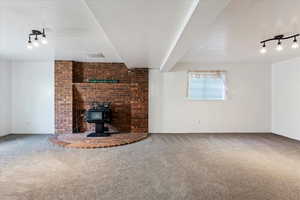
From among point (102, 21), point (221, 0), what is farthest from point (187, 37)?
point (102, 21)

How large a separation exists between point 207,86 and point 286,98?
8.03 ft

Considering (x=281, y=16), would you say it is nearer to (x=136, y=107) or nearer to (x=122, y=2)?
(x=122, y=2)

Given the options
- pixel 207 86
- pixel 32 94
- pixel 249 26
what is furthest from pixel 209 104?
pixel 32 94

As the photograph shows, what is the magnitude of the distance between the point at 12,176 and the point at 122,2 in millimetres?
3116

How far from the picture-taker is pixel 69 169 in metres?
3.19

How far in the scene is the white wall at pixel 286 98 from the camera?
213 inches

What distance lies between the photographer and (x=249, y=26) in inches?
119

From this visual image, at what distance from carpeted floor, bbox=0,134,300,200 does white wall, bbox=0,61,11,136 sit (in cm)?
145

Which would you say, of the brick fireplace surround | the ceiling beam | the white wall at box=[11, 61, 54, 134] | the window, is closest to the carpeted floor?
the brick fireplace surround

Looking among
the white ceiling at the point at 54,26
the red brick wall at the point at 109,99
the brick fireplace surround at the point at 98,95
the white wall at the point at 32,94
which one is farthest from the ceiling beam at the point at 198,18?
the white wall at the point at 32,94

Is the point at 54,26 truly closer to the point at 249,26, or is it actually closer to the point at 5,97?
the point at 249,26

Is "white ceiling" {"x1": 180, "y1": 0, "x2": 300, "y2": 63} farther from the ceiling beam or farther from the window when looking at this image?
the window

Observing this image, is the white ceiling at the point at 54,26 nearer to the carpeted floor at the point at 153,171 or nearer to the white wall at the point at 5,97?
the white wall at the point at 5,97

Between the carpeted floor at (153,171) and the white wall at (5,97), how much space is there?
1.45m
